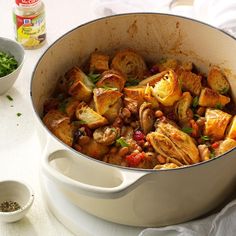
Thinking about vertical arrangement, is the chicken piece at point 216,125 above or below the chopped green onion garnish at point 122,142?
above

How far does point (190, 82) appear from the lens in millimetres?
1641

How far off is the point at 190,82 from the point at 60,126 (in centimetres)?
42

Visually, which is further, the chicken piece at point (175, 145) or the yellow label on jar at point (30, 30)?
the yellow label on jar at point (30, 30)

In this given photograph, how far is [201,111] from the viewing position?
62.0 inches

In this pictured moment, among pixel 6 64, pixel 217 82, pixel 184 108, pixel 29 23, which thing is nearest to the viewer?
pixel 184 108

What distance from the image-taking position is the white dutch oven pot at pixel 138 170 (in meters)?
1.19

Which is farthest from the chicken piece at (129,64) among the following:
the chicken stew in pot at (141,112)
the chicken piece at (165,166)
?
the chicken piece at (165,166)

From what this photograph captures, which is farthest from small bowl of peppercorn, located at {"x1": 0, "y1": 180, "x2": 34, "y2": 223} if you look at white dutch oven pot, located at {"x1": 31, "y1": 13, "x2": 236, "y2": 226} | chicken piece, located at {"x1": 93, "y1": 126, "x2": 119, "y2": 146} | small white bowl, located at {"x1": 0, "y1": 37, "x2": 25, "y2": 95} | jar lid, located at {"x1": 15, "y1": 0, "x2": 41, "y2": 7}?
jar lid, located at {"x1": 15, "y1": 0, "x2": 41, "y2": 7}

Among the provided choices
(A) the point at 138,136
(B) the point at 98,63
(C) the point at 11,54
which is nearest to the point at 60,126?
(A) the point at 138,136

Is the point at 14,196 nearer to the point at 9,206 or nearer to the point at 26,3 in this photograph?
the point at 9,206

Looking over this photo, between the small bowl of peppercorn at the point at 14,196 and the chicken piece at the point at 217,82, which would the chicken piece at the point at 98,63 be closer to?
the chicken piece at the point at 217,82

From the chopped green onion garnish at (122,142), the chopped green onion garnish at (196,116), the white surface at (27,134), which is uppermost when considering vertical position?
the chopped green onion garnish at (196,116)

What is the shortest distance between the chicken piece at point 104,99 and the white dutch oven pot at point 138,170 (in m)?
0.16

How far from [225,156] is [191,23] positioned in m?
0.62
